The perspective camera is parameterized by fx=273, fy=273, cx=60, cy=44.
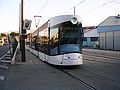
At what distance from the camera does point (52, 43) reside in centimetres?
1884

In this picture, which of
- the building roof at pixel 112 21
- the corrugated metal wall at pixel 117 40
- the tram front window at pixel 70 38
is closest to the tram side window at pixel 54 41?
the tram front window at pixel 70 38

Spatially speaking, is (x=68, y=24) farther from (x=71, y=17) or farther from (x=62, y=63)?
(x=62, y=63)

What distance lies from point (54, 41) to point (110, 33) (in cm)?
4058

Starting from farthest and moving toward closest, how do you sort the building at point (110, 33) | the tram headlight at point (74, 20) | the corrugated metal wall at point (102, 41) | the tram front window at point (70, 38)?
the corrugated metal wall at point (102, 41) → the building at point (110, 33) → the tram headlight at point (74, 20) → the tram front window at point (70, 38)

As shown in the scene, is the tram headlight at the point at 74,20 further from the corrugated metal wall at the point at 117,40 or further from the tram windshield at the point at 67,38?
the corrugated metal wall at the point at 117,40

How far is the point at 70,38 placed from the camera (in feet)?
58.2

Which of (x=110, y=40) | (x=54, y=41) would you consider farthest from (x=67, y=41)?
(x=110, y=40)

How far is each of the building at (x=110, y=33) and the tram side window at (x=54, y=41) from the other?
36.2 metres

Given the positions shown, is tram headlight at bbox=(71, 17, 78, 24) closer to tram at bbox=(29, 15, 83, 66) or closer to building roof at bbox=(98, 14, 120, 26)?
tram at bbox=(29, 15, 83, 66)

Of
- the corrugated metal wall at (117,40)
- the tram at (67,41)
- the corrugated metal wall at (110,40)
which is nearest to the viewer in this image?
the tram at (67,41)

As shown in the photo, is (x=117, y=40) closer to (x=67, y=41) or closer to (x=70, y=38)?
(x=70, y=38)

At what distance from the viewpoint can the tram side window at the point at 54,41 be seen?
18130 millimetres

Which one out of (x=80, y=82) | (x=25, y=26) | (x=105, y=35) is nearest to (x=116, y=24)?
(x=105, y=35)

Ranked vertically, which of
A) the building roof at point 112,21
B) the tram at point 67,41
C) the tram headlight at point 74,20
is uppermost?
the building roof at point 112,21
